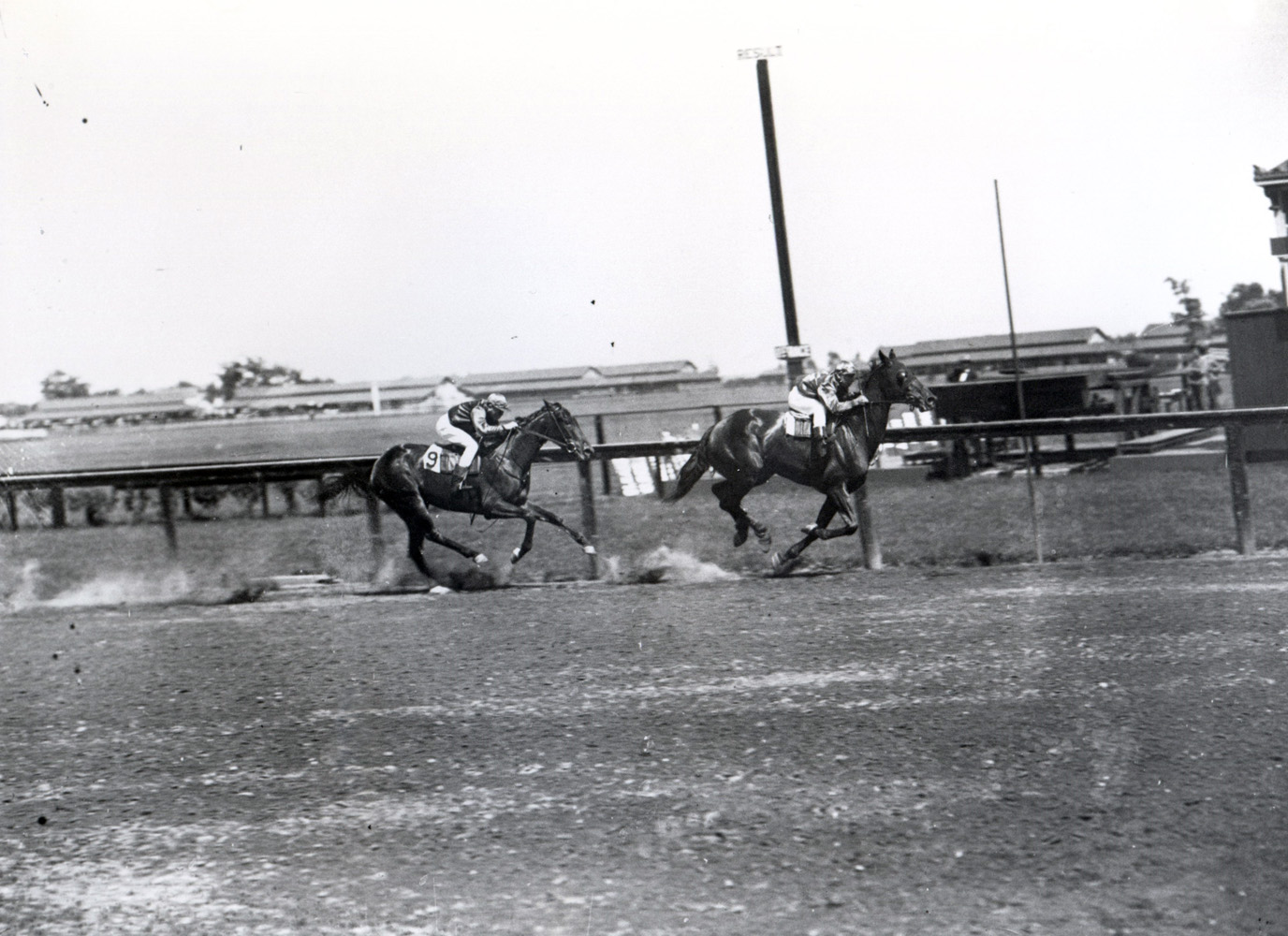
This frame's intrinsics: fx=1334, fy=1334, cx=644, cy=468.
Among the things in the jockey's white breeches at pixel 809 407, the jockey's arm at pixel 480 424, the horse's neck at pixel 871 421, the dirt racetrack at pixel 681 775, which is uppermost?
the jockey's arm at pixel 480 424

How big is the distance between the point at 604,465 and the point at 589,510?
1.57ft

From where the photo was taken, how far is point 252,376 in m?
12.0

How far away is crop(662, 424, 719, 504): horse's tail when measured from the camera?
11594 mm

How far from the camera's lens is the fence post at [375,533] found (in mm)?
11891

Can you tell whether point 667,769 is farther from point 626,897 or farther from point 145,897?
point 145,897

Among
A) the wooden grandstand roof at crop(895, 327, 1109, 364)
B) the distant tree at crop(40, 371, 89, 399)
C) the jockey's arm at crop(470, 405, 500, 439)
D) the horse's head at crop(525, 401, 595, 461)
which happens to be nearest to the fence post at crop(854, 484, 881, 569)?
the wooden grandstand roof at crop(895, 327, 1109, 364)

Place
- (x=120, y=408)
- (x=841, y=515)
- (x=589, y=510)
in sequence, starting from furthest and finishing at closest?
(x=120, y=408) → (x=589, y=510) → (x=841, y=515)

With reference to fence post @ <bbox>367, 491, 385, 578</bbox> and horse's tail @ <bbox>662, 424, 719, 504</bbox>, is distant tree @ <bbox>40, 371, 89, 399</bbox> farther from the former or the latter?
horse's tail @ <bbox>662, 424, 719, 504</bbox>

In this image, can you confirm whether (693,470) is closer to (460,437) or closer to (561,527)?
(561,527)

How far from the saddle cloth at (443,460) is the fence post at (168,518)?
8.03ft

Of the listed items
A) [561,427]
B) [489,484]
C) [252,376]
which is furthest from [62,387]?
[561,427]

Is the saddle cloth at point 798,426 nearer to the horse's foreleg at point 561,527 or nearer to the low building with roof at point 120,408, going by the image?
the horse's foreleg at point 561,527

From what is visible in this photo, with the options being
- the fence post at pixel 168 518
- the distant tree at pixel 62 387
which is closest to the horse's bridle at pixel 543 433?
the fence post at pixel 168 518

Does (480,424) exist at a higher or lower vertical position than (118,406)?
lower
